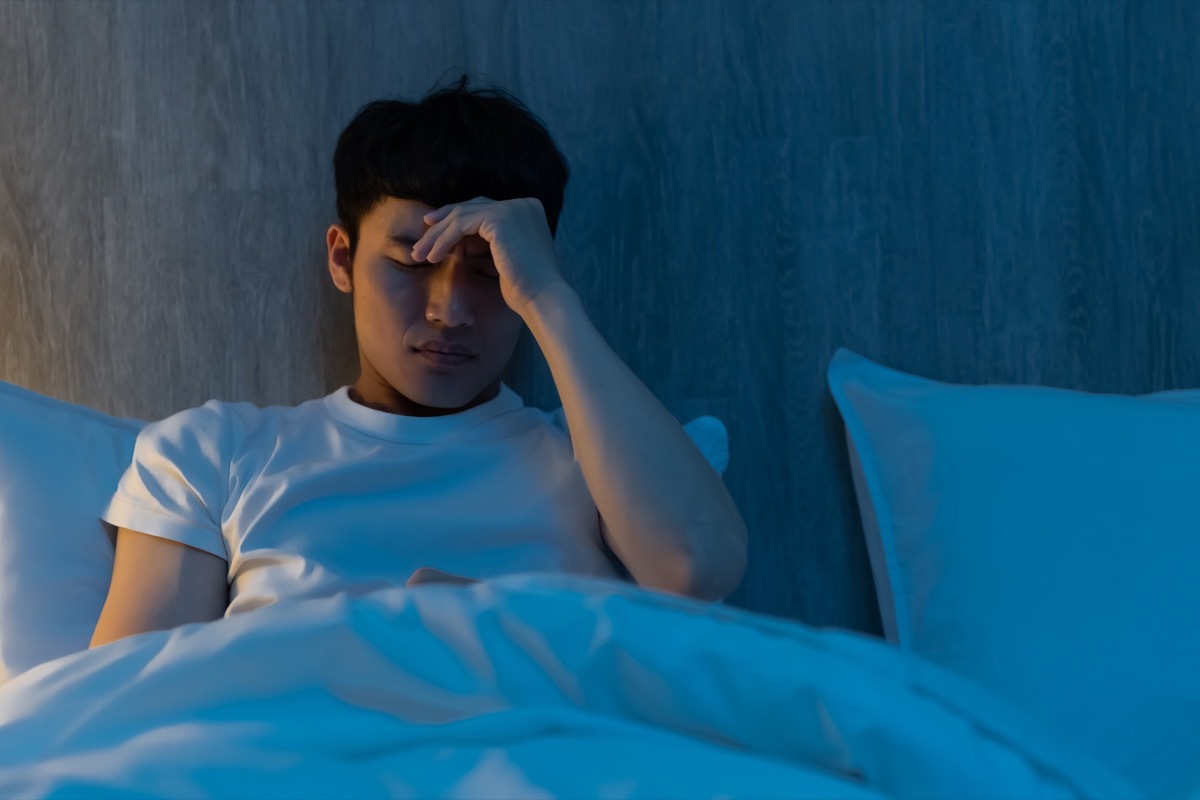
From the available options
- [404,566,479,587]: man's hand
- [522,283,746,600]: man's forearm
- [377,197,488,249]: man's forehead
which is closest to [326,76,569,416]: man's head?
[377,197,488,249]: man's forehead

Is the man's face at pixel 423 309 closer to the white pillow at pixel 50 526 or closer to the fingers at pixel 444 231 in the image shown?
the fingers at pixel 444 231

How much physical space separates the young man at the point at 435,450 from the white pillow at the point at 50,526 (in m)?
0.06

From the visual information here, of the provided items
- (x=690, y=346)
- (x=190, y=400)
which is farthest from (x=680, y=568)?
(x=190, y=400)

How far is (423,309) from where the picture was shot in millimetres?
1179

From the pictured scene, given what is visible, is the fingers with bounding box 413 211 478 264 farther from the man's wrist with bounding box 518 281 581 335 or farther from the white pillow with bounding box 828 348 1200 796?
the white pillow with bounding box 828 348 1200 796

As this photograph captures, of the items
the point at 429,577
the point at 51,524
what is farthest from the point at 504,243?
the point at 51,524

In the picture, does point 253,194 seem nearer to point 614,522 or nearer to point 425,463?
point 425,463

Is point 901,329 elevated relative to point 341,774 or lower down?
elevated

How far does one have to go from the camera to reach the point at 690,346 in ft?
4.66

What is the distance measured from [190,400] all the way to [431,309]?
41 centimetres

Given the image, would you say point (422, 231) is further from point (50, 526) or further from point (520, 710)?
point (520, 710)

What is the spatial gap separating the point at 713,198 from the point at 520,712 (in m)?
0.97

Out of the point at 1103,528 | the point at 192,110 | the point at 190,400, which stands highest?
the point at 192,110

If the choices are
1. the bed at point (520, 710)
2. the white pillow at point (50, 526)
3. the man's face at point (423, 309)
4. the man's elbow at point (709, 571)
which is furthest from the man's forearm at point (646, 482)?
the white pillow at point (50, 526)
